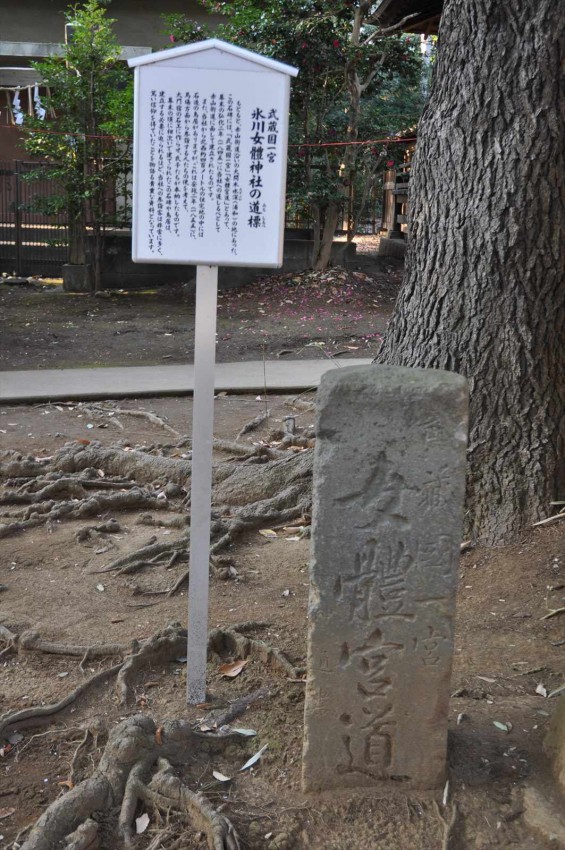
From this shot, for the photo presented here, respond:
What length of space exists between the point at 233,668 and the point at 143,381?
17.6 feet

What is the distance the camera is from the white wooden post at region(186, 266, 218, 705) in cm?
326

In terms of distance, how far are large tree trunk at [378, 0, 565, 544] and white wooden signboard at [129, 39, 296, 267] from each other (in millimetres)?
1714

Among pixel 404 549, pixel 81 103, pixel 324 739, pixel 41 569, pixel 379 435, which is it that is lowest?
pixel 41 569

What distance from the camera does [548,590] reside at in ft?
14.1

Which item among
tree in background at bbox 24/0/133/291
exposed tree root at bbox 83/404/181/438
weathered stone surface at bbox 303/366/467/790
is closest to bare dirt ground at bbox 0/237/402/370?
tree in background at bbox 24/0/133/291

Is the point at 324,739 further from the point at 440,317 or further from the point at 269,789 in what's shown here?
the point at 440,317

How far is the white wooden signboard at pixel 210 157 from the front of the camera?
306cm

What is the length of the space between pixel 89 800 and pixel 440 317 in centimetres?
296

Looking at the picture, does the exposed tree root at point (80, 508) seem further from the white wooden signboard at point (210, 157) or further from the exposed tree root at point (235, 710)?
the white wooden signboard at point (210, 157)

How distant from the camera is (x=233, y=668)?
12.5ft

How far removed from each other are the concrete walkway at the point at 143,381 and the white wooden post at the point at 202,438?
186 inches

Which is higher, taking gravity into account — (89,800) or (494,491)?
(494,491)

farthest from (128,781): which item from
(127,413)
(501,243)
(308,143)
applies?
(308,143)

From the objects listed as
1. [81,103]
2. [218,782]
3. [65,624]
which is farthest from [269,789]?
[81,103]
